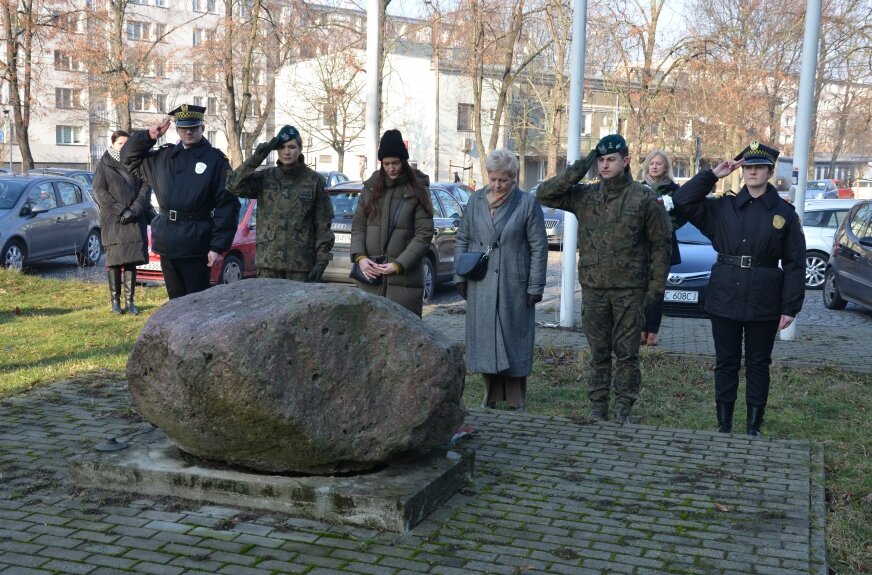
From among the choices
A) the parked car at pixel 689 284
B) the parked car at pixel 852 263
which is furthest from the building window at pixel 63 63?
the parked car at pixel 689 284

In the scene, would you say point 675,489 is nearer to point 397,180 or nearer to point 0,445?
point 397,180

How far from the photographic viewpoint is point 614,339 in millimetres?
7039

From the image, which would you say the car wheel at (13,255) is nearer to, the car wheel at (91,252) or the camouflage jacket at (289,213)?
the car wheel at (91,252)

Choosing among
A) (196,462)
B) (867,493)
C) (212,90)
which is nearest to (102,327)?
(196,462)

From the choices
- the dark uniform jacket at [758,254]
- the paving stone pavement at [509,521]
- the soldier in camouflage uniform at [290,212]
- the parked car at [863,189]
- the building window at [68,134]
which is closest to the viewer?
the paving stone pavement at [509,521]

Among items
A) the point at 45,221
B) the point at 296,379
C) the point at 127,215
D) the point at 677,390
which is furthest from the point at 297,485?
the point at 45,221

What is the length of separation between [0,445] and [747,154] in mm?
5155

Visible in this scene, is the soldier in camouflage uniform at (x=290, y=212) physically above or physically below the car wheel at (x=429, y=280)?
above

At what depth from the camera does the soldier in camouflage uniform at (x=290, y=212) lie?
7.27 metres

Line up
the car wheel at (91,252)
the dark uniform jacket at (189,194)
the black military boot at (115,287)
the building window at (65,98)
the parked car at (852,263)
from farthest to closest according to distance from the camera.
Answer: the building window at (65,98), the car wheel at (91,252), the parked car at (852,263), the black military boot at (115,287), the dark uniform jacket at (189,194)

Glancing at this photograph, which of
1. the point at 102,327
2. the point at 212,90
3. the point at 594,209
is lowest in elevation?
the point at 102,327

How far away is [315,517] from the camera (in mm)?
4887

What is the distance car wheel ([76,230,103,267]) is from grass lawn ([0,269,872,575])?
254 inches

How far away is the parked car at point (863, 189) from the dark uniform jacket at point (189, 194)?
43719 mm
